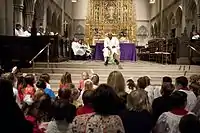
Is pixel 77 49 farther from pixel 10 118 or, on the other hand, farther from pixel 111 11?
pixel 10 118

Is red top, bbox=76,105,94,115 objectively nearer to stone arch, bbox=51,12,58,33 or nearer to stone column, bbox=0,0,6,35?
stone column, bbox=0,0,6,35

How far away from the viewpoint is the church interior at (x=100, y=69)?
133 inches

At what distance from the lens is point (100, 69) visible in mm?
13391

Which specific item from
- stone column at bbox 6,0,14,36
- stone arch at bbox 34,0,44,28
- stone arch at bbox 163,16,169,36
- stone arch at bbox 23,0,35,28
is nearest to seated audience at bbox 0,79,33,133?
stone column at bbox 6,0,14,36

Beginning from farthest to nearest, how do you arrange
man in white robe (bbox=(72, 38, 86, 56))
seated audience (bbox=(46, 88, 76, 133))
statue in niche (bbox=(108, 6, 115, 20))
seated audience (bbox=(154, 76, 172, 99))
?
1. statue in niche (bbox=(108, 6, 115, 20))
2. man in white robe (bbox=(72, 38, 86, 56))
3. seated audience (bbox=(154, 76, 172, 99))
4. seated audience (bbox=(46, 88, 76, 133))

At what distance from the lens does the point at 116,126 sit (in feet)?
10.3

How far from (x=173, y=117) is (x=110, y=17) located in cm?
2726

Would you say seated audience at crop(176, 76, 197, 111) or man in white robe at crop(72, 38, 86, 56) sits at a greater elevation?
man in white robe at crop(72, 38, 86, 56)

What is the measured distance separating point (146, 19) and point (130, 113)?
32.0m

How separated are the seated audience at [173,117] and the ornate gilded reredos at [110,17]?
24.7 meters

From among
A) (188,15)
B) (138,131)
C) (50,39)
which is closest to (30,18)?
(50,39)

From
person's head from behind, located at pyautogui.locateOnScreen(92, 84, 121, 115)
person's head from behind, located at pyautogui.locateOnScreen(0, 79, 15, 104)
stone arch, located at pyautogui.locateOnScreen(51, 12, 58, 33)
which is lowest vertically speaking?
person's head from behind, located at pyautogui.locateOnScreen(92, 84, 121, 115)

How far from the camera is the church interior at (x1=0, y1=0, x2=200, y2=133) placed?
3.39 meters

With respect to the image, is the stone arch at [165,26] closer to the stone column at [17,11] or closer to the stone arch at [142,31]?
the stone arch at [142,31]
